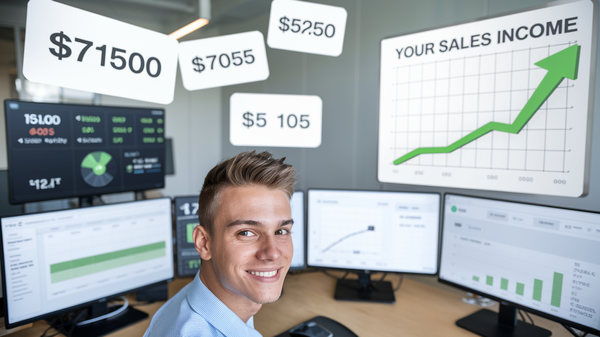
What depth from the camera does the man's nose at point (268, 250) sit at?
866mm

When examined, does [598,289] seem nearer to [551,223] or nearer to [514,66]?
[551,223]

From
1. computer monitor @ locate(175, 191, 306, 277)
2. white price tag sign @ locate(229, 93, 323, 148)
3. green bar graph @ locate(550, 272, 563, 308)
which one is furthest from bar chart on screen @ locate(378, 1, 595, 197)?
computer monitor @ locate(175, 191, 306, 277)

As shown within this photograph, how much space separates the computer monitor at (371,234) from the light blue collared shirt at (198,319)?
0.78m

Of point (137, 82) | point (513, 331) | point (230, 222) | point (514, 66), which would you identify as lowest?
point (513, 331)

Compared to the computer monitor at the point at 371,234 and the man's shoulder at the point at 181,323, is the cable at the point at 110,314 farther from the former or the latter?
the computer monitor at the point at 371,234

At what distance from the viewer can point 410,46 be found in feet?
5.47

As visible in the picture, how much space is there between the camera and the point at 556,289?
1.15 metres

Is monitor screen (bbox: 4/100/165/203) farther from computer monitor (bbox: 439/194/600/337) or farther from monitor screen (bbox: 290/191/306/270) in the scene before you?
computer monitor (bbox: 439/194/600/337)

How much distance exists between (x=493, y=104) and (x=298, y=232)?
101 centimetres

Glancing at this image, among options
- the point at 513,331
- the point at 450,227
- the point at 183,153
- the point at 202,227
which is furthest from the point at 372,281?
the point at 183,153

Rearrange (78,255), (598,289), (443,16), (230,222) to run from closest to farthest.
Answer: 1. (230,222)
2. (598,289)
3. (78,255)
4. (443,16)

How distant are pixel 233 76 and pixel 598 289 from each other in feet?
4.76

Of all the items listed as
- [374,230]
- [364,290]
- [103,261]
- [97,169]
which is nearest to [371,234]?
[374,230]

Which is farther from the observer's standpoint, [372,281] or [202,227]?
[372,281]
